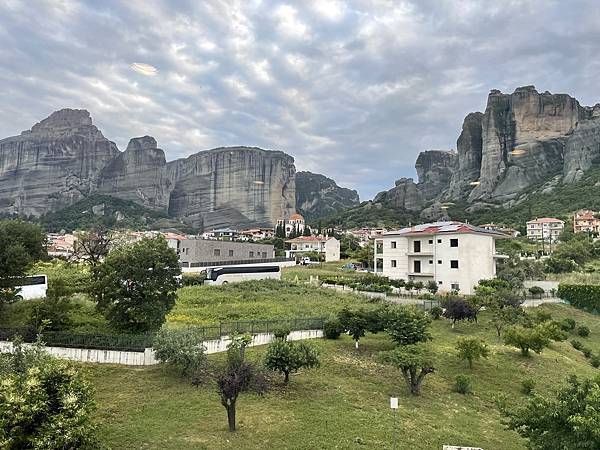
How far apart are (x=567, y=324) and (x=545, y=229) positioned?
67.8 meters

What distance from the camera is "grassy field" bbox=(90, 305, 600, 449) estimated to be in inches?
477

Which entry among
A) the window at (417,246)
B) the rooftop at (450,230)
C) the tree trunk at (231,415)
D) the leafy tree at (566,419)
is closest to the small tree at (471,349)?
the leafy tree at (566,419)

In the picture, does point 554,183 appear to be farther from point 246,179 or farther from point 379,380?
point 379,380

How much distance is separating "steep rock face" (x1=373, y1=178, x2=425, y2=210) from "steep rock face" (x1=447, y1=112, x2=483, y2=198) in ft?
78.2

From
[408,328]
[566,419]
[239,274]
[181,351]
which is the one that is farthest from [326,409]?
[239,274]

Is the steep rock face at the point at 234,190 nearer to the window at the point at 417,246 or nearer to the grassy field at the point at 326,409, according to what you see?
the window at the point at 417,246

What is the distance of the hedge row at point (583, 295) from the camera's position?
3741 centimetres

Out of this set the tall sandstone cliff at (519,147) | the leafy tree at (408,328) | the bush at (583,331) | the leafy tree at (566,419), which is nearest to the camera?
the leafy tree at (566,419)

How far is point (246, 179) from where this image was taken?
192m

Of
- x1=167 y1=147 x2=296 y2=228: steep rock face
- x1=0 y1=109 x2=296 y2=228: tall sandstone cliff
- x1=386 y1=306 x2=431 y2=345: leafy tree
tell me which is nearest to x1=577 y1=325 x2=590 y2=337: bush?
x1=386 y1=306 x2=431 y2=345: leafy tree

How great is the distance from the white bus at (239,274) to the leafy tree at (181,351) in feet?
76.3

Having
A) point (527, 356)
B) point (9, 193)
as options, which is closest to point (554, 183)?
point (527, 356)

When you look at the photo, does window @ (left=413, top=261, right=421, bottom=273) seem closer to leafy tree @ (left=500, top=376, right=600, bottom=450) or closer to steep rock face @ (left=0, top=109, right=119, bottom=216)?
leafy tree @ (left=500, top=376, right=600, bottom=450)

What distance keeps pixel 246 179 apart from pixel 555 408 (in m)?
187
